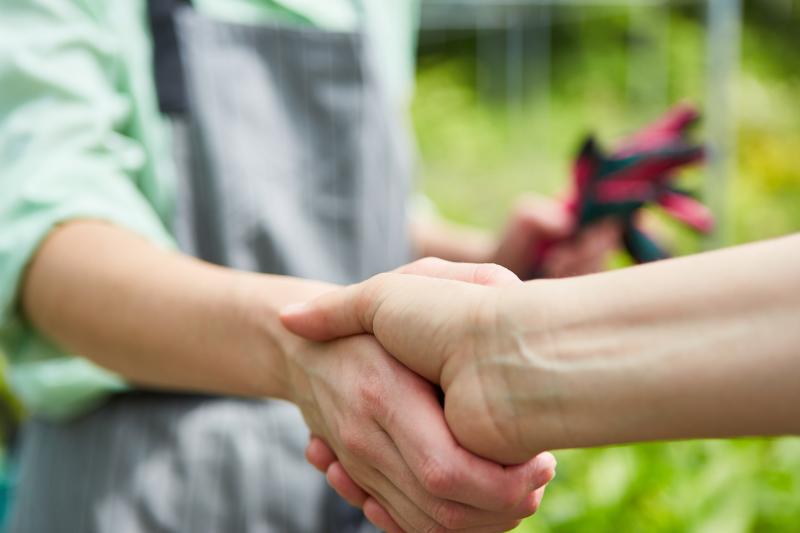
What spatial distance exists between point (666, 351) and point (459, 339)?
0.10 m

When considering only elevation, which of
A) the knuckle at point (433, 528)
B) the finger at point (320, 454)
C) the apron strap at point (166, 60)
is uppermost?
the apron strap at point (166, 60)

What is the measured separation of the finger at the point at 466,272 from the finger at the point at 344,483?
0.44 ft

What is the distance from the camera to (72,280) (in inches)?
22.2

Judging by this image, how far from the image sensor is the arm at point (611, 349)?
33 cm

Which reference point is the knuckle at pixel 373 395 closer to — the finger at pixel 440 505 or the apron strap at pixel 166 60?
the finger at pixel 440 505

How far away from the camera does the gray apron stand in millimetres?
644

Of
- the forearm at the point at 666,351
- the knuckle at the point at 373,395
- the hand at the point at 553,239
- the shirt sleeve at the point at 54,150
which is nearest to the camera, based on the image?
the forearm at the point at 666,351

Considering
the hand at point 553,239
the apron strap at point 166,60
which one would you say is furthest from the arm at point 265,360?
the hand at point 553,239

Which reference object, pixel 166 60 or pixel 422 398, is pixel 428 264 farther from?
pixel 166 60

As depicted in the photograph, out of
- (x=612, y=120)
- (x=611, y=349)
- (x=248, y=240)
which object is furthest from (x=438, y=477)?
(x=612, y=120)

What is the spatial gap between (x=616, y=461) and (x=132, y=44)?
0.83 metres

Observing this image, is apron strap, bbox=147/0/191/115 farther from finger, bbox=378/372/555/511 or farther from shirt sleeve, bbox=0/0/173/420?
finger, bbox=378/372/555/511

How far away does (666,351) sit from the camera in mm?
350

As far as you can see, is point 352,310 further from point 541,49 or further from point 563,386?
point 541,49
